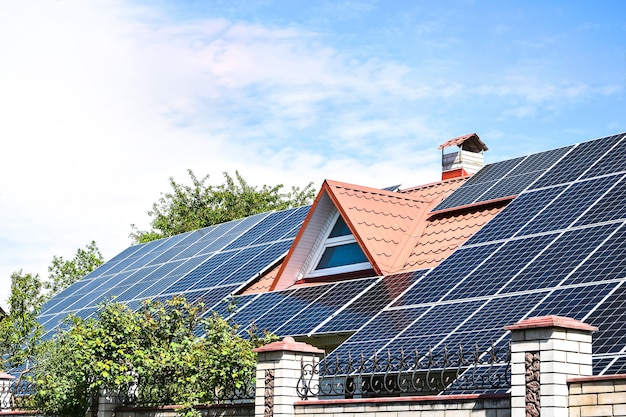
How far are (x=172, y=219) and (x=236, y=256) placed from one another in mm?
29936

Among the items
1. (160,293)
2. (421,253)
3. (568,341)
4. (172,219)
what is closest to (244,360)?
(421,253)

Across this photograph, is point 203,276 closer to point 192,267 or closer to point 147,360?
point 192,267

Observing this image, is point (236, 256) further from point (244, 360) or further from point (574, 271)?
point (574, 271)

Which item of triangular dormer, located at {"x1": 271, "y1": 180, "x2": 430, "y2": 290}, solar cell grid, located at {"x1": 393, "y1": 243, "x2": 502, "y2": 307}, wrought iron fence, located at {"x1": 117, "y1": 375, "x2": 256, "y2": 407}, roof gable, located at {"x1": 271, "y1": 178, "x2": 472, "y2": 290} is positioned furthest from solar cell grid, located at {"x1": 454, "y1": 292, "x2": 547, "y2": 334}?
triangular dormer, located at {"x1": 271, "y1": 180, "x2": 430, "y2": 290}

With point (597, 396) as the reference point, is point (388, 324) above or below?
above

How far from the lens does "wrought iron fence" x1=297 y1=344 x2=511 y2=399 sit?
16109mm

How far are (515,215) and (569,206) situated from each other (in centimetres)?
156

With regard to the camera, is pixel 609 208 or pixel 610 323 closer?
pixel 610 323

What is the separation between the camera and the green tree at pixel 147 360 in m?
21.4

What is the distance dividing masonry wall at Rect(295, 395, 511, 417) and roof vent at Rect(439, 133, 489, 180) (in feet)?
50.0

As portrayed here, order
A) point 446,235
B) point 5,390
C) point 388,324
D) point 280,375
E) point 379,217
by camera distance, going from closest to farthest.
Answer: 1. point 280,375
2. point 388,324
3. point 446,235
4. point 379,217
5. point 5,390

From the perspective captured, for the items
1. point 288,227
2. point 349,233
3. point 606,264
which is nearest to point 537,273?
point 606,264

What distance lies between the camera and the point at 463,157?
108 ft

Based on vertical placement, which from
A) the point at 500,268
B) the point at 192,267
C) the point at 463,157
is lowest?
the point at 500,268
